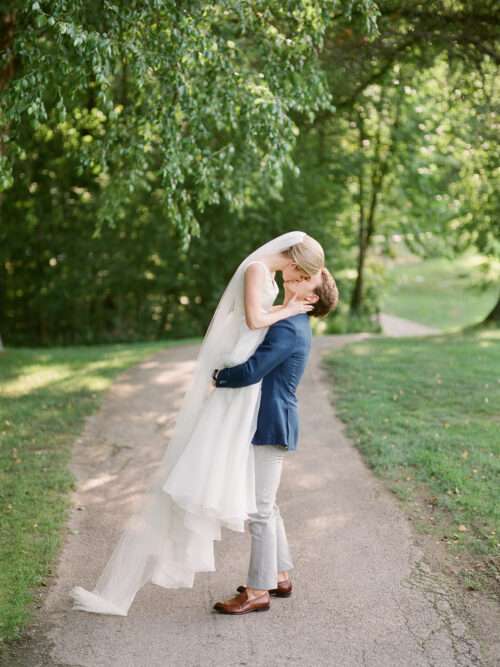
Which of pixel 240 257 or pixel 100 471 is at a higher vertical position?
pixel 240 257

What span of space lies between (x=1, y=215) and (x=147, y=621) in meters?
14.6

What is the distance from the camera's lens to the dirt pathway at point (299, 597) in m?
4.37

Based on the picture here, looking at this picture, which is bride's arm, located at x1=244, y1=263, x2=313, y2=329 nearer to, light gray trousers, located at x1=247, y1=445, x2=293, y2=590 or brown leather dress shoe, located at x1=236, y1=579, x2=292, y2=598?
light gray trousers, located at x1=247, y1=445, x2=293, y2=590

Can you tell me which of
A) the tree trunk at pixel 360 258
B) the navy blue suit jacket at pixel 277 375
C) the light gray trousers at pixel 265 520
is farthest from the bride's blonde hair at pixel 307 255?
the tree trunk at pixel 360 258

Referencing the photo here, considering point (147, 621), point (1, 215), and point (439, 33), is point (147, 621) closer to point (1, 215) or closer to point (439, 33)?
point (439, 33)

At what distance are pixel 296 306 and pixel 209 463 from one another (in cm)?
104

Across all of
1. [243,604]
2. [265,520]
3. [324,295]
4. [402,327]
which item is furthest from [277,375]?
[402,327]

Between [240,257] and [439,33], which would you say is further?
[240,257]

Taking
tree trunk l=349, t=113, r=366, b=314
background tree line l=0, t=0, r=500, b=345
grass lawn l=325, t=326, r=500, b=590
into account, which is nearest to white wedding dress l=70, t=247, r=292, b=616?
grass lawn l=325, t=326, r=500, b=590

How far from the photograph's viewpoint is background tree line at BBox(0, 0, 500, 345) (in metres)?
7.14

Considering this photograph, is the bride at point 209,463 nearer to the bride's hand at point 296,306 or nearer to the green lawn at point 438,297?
the bride's hand at point 296,306

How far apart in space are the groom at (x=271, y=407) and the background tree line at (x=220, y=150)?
2.90 m

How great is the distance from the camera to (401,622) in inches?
186

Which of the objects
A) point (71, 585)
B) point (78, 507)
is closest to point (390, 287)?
point (78, 507)
